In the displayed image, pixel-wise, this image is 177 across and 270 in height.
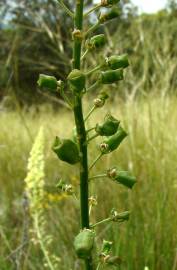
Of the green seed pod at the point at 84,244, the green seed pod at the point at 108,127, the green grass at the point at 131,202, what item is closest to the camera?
the green seed pod at the point at 84,244

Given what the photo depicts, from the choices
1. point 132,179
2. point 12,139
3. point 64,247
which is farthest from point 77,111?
point 12,139

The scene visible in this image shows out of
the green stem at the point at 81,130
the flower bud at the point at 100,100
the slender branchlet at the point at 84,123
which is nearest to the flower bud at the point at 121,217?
the slender branchlet at the point at 84,123

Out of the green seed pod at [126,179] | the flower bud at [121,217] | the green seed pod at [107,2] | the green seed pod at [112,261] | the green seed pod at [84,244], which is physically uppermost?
the green seed pod at [107,2]

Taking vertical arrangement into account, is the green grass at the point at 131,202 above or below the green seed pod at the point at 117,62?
below

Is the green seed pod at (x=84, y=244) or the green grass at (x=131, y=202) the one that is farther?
the green grass at (x=131, y=202)

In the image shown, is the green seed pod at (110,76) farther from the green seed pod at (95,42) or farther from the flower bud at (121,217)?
the flower bud at (121,217)

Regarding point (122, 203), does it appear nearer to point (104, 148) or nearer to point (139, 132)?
point (139, 132)

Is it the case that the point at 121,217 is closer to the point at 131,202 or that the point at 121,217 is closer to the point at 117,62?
the point at 117,62

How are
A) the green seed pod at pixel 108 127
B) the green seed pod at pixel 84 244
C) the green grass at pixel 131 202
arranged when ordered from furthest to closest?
the green grass at pixel 131 202
the green seed pod at pixel 108 127
the green seed pod at pixel 84 244
